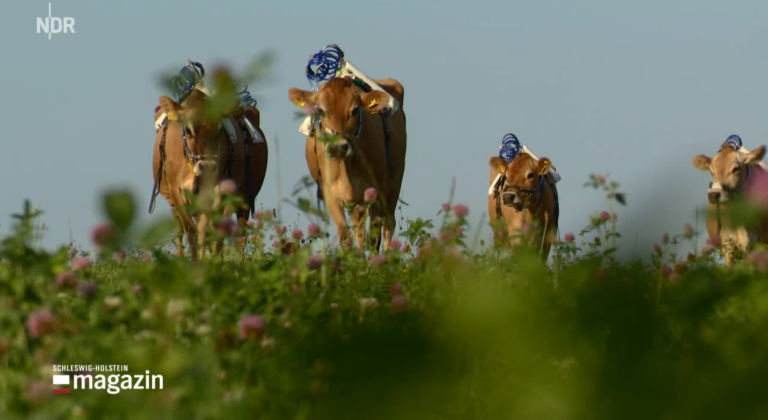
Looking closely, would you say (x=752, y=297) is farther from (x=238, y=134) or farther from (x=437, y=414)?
(x=238, y=134)

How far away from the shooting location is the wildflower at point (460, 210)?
4430 mm

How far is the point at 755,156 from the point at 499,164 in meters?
3.79

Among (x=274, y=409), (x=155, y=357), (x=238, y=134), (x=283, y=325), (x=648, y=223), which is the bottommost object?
(x=648, y=223)

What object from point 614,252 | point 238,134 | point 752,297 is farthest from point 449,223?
point 238,134

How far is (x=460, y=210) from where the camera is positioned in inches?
175

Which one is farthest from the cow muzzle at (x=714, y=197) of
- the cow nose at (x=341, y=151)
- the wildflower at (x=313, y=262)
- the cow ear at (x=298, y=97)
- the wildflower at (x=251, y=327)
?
the cow ear at (x=298, y=97)

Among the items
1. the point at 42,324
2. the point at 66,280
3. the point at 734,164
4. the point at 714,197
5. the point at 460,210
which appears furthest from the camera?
the point at 734,164

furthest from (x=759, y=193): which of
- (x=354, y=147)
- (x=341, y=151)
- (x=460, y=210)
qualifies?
(x=354, y=147)

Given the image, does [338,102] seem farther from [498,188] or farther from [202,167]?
[498,188]

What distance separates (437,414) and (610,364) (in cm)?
12

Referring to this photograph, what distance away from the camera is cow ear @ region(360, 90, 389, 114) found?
12.1 m

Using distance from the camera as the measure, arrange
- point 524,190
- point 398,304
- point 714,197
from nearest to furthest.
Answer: point 714,197
point 398,304
point 524,190

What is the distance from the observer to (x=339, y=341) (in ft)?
2.41

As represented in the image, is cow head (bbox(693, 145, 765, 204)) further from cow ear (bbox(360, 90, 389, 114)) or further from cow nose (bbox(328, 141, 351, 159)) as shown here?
cow nose (bbox(328, 141, 351, 159))
